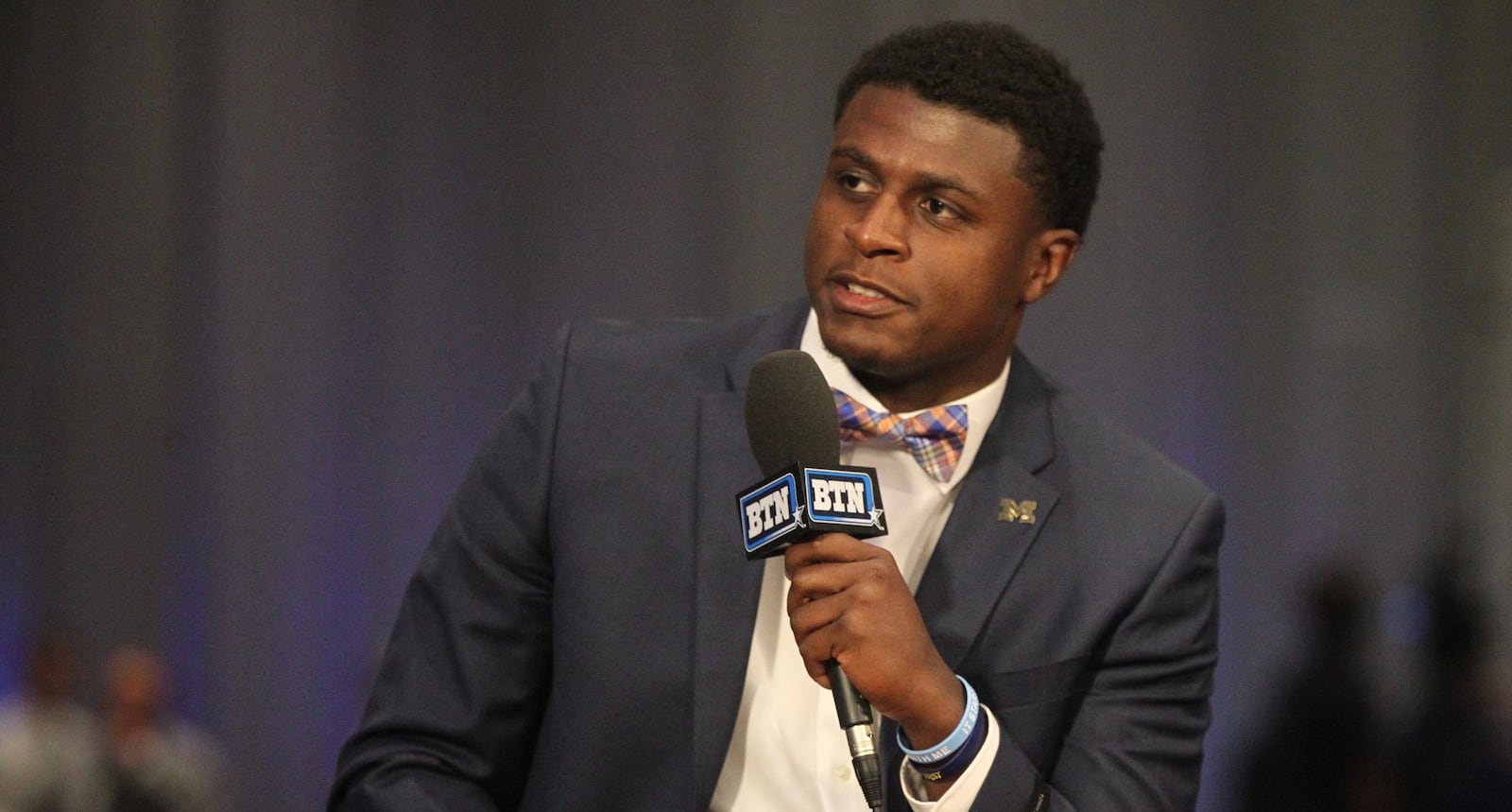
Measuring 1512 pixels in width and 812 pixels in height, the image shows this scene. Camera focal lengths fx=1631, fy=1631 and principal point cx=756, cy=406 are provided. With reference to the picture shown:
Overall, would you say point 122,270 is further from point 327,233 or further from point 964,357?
point 964,357

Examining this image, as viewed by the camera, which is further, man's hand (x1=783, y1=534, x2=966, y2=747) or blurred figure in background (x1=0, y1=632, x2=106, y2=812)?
blurred figure in background (x1=0, y1=632, x2=106, y2=812)

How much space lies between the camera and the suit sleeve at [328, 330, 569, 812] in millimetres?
1974

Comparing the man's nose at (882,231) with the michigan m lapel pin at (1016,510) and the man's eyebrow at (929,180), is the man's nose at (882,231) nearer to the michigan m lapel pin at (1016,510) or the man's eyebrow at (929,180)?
the man's eyebrow at (929,180)

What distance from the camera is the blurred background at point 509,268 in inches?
298

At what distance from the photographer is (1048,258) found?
2.29 meters

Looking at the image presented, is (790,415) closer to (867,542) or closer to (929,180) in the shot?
(867,542)

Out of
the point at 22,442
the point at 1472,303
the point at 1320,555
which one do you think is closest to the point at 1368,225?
the point at 1472,303

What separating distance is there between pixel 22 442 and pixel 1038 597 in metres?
7.09

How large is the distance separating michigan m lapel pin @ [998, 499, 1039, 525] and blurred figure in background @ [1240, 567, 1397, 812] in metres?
3.47

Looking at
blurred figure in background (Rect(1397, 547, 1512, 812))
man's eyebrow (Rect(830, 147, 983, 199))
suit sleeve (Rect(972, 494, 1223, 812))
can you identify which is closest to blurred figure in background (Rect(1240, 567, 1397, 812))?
blurred figure in background (Rect(1397, 547, 1512, 812))

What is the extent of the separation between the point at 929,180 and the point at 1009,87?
0.19m

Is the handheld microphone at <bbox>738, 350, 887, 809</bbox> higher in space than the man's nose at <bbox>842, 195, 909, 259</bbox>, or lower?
lower

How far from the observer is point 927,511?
218 cm

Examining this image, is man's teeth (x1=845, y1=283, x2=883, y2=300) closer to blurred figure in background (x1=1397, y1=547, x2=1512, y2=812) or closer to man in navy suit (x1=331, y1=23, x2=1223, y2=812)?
man in navy suit (x1=331, y1=23, x2=1223, y2=812)
